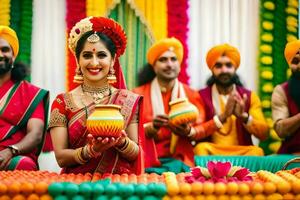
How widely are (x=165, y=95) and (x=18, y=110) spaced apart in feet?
4.66

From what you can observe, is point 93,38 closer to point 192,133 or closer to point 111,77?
point 111,77

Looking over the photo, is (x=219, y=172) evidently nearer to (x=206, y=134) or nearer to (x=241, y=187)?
(x=241, y=187)

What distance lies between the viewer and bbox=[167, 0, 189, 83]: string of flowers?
5.72 m

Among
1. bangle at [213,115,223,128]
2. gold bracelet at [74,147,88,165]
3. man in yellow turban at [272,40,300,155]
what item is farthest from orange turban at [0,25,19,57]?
man in yellow turban at [272,40,300,155]

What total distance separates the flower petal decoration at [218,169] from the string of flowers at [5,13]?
359cm

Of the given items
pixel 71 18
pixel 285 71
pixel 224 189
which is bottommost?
pixel 224 189

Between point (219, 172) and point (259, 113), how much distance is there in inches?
118

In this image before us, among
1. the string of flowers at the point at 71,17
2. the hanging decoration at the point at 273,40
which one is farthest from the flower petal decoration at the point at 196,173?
the hanging decoration at the point at 273,40

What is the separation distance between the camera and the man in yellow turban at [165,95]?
189 inches

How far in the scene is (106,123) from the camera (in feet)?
8.30

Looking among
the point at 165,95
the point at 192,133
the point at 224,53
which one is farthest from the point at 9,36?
the point at 224,53

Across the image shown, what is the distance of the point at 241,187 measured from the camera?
2.23 meters

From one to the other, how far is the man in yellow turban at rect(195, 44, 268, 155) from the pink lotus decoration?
2477 mm

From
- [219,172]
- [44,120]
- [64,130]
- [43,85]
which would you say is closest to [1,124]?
[44,120]
